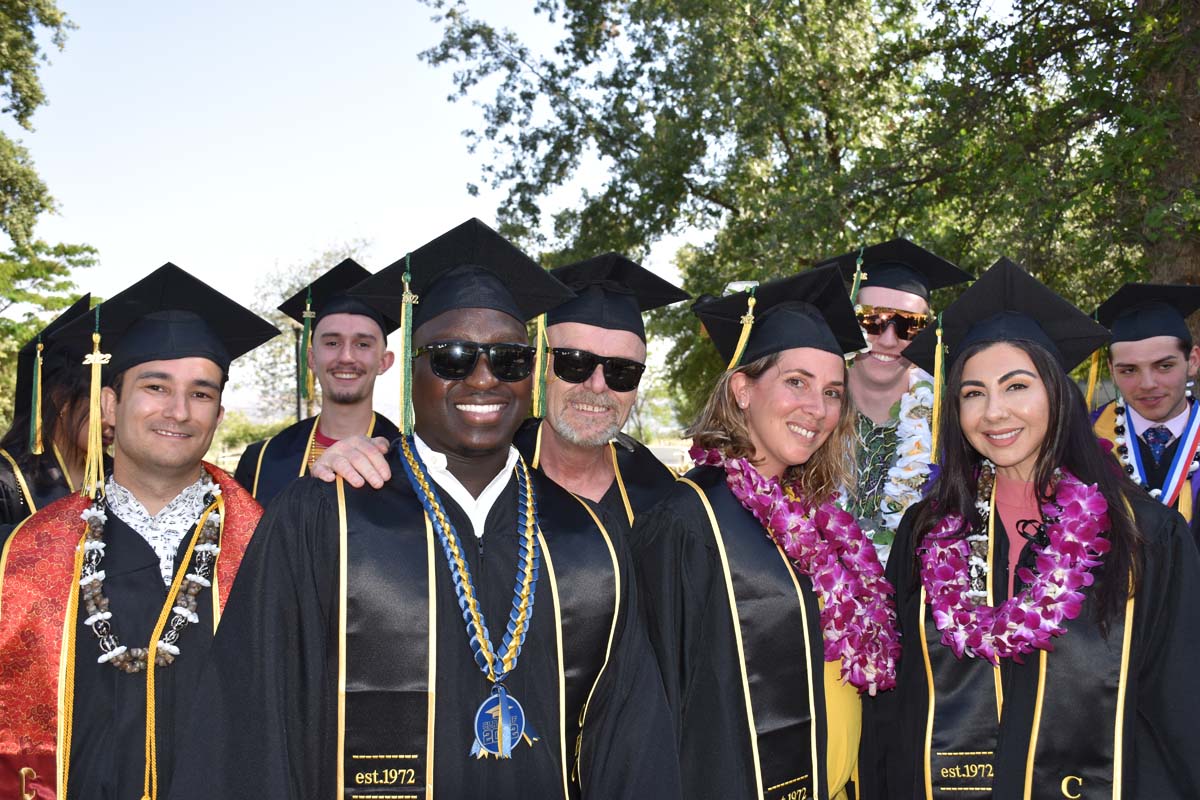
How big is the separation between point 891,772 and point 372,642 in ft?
5.89

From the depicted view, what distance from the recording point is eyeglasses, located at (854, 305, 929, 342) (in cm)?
461

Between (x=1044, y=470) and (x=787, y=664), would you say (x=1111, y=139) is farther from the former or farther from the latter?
(x=787, y=664)

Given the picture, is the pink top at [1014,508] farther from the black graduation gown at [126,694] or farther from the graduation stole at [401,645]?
the black graduation gown at [126,694]

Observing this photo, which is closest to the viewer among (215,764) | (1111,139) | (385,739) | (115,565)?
(215,764)

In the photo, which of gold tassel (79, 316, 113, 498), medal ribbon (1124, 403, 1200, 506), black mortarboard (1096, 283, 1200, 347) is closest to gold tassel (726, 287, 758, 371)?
gold tassel (79, 316, 113, 498)

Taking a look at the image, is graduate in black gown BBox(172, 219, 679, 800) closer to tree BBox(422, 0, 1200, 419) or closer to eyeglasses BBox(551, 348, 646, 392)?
eyeglasses BBox(551, 348, 646, 392)

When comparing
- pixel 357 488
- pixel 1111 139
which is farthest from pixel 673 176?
pixel 357 488

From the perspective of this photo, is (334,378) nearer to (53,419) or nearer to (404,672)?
(53,419)

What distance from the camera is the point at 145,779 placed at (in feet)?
9.45

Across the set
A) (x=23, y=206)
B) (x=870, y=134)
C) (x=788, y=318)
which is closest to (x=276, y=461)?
(x=788, y=318)

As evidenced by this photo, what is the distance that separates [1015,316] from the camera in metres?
3.31

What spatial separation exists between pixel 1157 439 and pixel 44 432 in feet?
17.5

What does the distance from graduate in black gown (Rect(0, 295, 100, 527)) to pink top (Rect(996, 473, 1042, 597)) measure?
3389 mm

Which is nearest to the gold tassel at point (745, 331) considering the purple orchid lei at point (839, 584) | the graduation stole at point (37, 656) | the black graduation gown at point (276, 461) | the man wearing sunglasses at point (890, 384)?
the purple orchid lei at point (839, 584)
